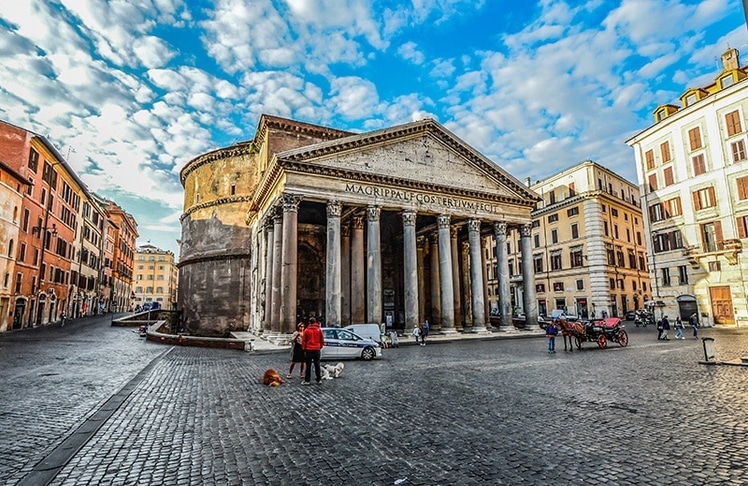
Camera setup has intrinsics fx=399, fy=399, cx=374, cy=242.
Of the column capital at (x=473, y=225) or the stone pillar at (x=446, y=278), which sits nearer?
the stone pillar at (x=446, y=278)

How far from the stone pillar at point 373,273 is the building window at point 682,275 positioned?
22950mm

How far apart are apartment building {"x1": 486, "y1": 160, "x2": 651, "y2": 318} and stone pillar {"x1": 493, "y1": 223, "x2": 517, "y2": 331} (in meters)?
14.6

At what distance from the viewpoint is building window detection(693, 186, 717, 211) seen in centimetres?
2670

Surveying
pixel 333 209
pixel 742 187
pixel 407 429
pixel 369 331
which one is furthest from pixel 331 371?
pixel 742 187

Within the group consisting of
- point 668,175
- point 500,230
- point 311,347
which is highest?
point 668,175

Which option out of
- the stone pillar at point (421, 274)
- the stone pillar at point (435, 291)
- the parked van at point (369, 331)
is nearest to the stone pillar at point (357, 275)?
the parked van at point (369, 331)

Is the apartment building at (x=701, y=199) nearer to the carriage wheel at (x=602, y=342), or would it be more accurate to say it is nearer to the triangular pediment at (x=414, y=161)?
the triangular pediment at (x=414, y=161)

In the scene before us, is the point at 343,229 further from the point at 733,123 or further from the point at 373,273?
the point at 733,123

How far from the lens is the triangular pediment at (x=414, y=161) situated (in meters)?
21.4

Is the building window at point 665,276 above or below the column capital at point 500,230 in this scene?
below

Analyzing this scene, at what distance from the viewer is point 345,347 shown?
587 inches

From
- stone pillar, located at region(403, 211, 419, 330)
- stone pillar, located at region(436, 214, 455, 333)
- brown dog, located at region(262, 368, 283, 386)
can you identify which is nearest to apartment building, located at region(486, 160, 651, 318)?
stone pillar, located at region(436, 214, 455, 333)

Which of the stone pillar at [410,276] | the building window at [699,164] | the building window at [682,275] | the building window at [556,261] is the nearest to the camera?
the stone pillar at [410,276]

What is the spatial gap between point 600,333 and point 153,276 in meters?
95.2
